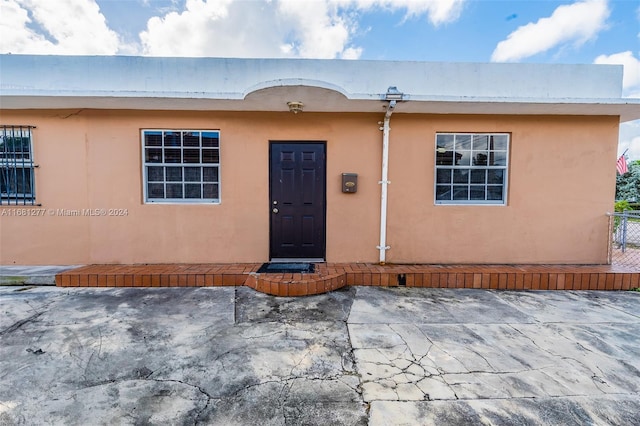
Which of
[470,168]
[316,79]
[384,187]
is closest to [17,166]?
[316,79]

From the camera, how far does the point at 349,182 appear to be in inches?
208

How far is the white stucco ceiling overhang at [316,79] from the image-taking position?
4.84 m

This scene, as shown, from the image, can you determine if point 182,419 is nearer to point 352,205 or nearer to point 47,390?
point 47,390

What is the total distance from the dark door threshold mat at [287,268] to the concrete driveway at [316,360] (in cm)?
67

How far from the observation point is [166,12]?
7402 millimetres

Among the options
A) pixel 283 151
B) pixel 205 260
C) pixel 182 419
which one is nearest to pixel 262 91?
pixel 283 151

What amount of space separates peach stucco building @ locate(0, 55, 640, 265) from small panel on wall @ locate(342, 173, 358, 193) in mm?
25

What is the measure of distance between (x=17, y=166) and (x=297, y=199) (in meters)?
4.87

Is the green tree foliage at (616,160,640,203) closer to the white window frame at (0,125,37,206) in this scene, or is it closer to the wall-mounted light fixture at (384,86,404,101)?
the wall-mounted light fixture at (384,86,404,101)

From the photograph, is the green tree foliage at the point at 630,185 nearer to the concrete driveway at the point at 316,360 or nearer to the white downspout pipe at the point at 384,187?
the concrete driveway at the point at 316,360

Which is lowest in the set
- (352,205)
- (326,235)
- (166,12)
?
(326,235)

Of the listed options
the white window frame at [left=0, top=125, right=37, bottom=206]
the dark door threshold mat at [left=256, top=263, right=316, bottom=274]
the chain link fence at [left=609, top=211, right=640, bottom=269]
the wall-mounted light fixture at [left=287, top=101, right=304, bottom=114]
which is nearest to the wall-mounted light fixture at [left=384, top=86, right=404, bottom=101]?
the wall-mounted light fixture at [left=287, top=101, right=304, bottom=114]

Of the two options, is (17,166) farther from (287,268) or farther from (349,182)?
(349,182)

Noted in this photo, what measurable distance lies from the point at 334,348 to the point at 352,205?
293 cm
